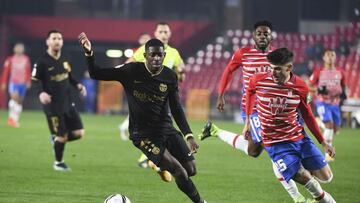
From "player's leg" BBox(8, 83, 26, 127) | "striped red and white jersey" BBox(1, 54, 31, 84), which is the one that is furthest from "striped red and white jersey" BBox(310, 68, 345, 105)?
"striped red and white jersey" BBox(1, 54, 31, 84)

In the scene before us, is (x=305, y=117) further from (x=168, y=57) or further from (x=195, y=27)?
(x=195, y=27)

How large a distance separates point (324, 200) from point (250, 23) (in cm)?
3122

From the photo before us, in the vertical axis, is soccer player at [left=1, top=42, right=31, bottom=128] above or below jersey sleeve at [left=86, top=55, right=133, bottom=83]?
below

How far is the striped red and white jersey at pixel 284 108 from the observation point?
10.4 meters

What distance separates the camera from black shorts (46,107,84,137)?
1523 centimetres

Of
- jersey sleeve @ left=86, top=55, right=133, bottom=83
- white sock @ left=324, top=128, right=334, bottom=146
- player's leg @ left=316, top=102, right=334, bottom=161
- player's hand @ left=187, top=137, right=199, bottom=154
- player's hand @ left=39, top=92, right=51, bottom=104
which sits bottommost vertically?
Result: white sock @ left=324, top=128, right=334, bottom=146

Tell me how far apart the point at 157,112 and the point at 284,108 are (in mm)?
1433

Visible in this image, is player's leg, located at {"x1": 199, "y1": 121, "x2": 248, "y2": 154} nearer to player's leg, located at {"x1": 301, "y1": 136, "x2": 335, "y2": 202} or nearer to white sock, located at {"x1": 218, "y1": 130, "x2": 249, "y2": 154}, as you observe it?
white sock, located at {"x1": 218, "y1": 130, "x2": 249, "y2": 154}

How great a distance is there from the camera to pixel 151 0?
136 feet

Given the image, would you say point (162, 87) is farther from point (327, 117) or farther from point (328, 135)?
point (327, 117)

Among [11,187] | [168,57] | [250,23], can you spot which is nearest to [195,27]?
[250,23]

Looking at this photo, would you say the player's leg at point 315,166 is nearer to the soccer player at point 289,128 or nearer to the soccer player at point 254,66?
the soccer player at point 289,128

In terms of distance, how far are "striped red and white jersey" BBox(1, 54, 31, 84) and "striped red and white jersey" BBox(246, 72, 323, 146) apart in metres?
18.6

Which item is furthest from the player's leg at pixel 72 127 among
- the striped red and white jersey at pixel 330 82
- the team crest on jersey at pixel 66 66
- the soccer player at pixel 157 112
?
the striped red and white jersey at pixel 330 82
